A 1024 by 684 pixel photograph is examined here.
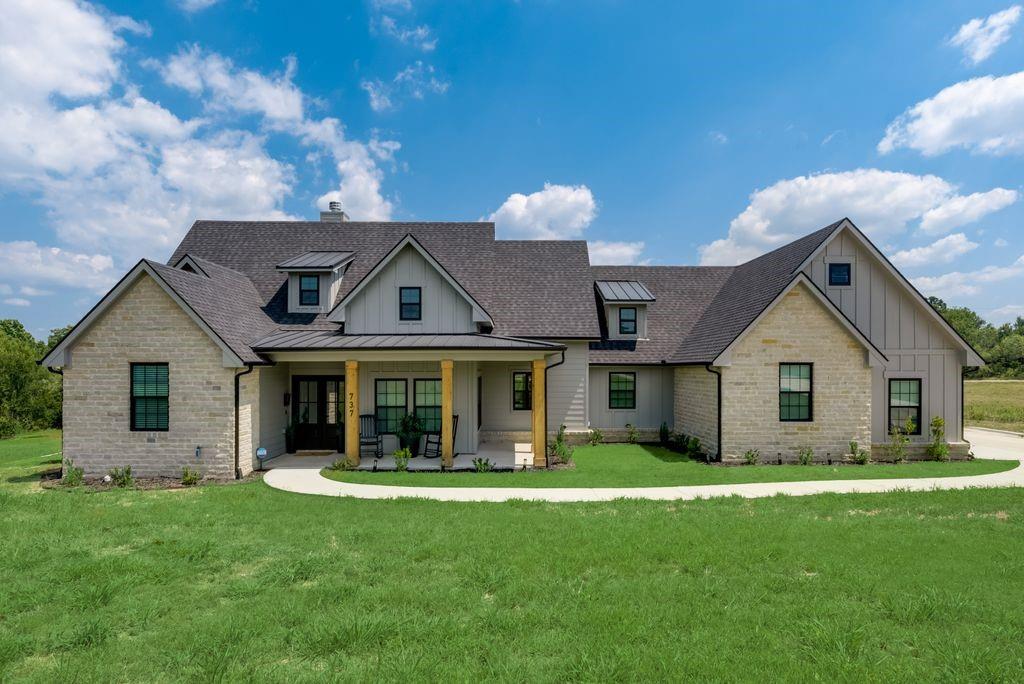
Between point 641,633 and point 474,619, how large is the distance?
1783 millimetres

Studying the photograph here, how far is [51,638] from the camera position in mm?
5535

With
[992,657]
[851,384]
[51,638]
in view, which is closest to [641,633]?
[992,657]

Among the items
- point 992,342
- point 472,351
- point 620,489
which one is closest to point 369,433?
point 472,351

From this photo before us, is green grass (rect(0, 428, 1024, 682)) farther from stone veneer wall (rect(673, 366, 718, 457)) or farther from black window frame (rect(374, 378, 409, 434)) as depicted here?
black window frame (rect(374, 378, 409, 434))

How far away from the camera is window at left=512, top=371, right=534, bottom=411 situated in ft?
65.2

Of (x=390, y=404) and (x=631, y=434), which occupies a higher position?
(x=390, y=404)

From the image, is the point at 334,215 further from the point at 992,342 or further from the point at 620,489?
the point at 992,342

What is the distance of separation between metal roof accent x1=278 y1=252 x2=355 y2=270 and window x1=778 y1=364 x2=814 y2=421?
49.8 feet

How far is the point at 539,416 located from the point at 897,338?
12.4 metres

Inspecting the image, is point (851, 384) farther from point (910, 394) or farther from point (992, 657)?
point (992, 657)

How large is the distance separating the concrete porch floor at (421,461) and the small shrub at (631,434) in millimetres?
4577

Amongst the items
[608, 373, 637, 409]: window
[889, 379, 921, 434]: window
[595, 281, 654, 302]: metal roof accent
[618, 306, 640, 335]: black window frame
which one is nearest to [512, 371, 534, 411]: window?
[608, 373, 637, 409]: window

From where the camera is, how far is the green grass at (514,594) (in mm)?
5023

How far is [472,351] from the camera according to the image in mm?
15094
